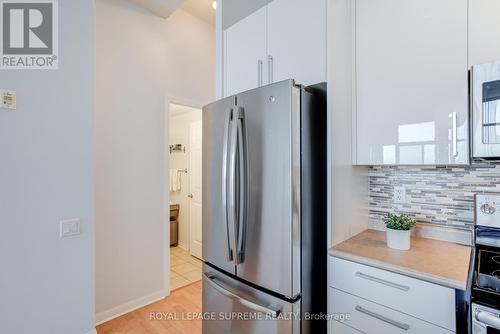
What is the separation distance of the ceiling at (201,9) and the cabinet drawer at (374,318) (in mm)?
2964

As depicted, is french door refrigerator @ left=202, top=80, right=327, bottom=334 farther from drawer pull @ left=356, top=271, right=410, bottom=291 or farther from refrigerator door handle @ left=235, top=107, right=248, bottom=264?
drawer pull @ left=356, top=271, right=410, bottom=291

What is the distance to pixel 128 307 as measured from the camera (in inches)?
92.7

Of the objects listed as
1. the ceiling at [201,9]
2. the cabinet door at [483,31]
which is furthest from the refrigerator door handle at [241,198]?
the ceiling at [201,9]

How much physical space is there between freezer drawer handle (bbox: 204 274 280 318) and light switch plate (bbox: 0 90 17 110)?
1.58 m

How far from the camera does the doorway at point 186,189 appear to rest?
3.67 metres

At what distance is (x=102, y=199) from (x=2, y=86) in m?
1.08

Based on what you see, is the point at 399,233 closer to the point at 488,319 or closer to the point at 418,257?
the point at 418,257

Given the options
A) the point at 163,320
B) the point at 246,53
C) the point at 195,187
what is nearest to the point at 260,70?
the point at 246,53

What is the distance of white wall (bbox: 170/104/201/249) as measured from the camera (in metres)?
4.00

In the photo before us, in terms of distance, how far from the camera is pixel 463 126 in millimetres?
1191

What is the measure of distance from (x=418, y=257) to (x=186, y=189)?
3.42 meters

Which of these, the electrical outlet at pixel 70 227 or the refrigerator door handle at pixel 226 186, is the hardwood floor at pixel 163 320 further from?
the refrigerator door handle at pixel 226 186

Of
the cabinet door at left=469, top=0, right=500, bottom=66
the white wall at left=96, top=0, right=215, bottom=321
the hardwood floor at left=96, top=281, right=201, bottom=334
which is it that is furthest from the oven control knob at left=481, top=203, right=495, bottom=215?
the white wall at left=96, top=0, right=215, bottom=321

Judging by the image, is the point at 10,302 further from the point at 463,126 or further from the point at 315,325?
the point at 463,126
